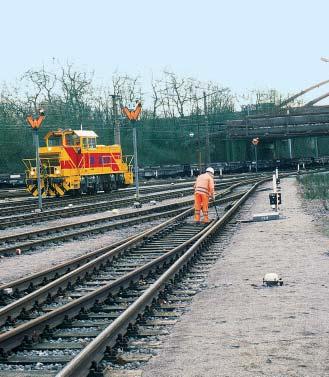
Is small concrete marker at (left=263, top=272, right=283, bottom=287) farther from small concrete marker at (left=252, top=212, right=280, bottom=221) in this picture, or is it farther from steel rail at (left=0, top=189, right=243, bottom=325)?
small concrete marker at (left=252, top=212, right=280, bottom=221)

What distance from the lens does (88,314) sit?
8336mm

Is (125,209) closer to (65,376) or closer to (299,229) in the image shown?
(299,229)

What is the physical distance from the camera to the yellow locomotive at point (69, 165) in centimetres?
3378

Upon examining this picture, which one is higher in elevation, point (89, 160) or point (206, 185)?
point (89, 160)

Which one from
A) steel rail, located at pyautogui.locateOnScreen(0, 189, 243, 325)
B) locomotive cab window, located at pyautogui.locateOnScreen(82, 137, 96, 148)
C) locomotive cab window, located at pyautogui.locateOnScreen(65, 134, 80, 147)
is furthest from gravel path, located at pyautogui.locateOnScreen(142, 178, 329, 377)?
locomotive cab window, located at pyautogui.locateOnScreen(82, 137, 96, 148)

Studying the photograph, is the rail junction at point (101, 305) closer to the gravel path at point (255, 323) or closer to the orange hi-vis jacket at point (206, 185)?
the gravel path at point (255, 323)

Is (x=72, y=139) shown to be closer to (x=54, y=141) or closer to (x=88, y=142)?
(x=54, y=141)

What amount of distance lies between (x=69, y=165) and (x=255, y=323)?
27.0m

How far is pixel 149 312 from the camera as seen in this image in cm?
835

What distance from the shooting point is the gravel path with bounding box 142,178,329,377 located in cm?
603

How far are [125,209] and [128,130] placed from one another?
1905 inches

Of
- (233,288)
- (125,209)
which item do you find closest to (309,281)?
(233,288)

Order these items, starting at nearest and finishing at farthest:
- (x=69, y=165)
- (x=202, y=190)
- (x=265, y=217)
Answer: (x=202, y=190) → (x=265, y=217) → (x=69, y=165)

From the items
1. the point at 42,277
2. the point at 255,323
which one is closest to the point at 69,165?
the point at 42,277
